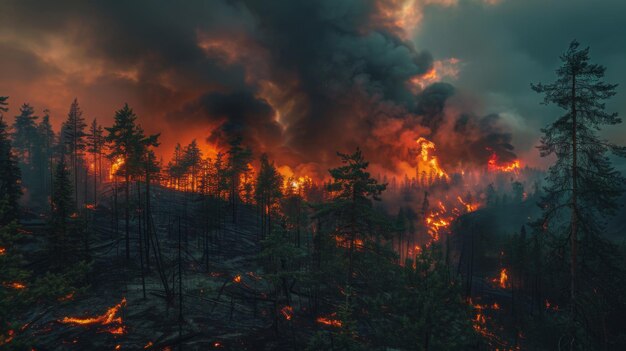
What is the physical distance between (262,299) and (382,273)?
16699 millimetres

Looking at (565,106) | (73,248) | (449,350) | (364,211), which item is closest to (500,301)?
(449,350)

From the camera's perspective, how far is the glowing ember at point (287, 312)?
27.4 metres

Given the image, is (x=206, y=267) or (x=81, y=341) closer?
(x=81, y=341)

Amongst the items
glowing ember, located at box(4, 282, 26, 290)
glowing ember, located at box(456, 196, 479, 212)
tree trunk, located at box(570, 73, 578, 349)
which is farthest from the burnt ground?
glowing ember, located at box(456, 196, 479, 212)

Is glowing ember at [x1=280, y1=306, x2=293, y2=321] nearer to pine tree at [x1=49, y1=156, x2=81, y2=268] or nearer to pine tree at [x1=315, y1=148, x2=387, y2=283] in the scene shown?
pine tree at [x1=315, y1=148, x2=387, y2=283]

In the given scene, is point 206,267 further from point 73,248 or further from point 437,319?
point 437,319

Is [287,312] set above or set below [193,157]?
below

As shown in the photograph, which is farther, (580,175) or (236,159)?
(236,159)

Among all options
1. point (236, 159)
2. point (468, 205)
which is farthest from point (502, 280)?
point (468, 205)

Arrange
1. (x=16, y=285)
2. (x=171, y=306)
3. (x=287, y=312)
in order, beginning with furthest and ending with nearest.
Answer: (x=287, y=312), (x=171, y=306), (x=16, y=285)

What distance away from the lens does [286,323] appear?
25703 millimetres

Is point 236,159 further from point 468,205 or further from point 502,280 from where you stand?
point 468,205

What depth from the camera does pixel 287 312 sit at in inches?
1119

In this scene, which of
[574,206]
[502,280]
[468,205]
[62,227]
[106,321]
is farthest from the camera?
[468,205]
